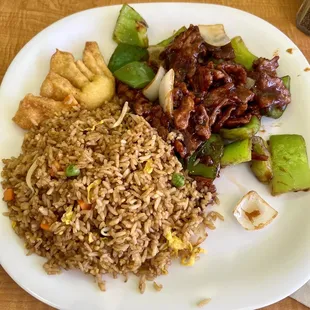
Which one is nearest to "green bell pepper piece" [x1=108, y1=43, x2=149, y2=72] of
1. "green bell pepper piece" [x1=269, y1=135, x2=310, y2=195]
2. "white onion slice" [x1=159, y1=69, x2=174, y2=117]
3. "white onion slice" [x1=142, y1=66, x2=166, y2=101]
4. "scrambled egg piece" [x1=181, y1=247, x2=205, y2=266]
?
"white onion slice" [x1=142, y1=66, x2=166, y2=101]

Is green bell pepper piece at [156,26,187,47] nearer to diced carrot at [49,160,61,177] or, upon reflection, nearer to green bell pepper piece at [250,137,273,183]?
green bell pepper piece at [250,137,273,183]

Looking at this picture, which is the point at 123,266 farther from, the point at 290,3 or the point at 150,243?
the point at 290,3

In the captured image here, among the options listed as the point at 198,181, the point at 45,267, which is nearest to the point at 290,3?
the point at 198,181

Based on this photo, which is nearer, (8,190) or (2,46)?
(8,190)

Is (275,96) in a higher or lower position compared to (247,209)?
higher

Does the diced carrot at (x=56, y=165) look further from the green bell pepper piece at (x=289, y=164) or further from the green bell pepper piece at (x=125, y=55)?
the green bell pepper piece at (x=289, y=164)

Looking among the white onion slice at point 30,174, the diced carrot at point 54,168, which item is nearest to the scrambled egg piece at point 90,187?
the diced carrot at point 54,168

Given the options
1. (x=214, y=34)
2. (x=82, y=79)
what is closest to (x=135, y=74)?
(x=82, y=79)
